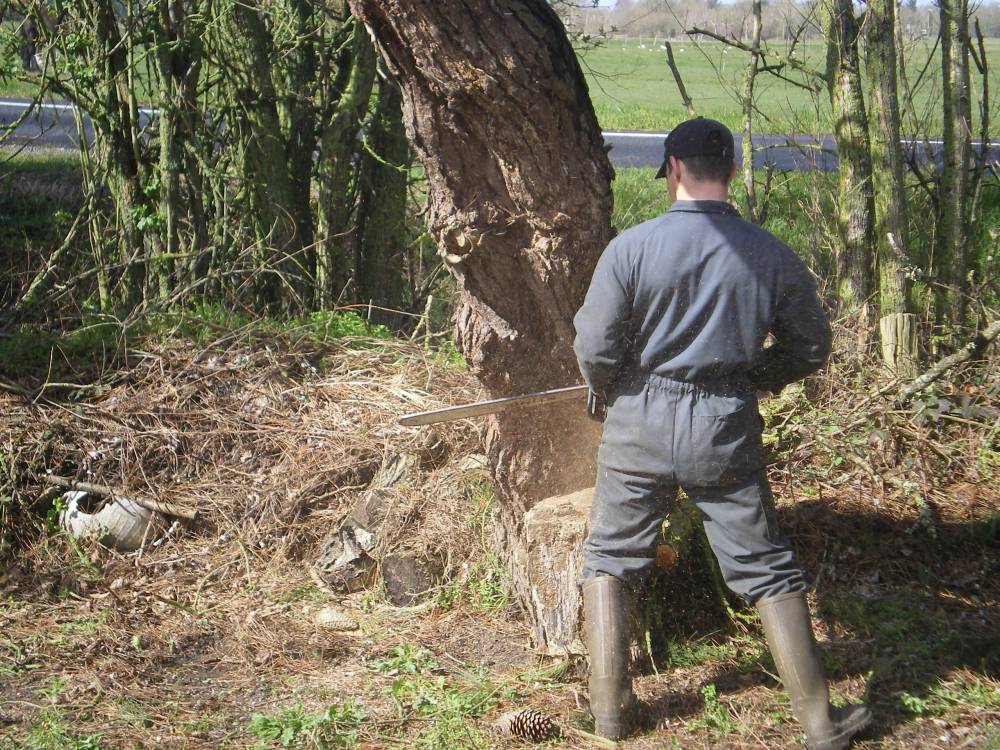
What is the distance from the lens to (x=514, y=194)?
3646 millimetres

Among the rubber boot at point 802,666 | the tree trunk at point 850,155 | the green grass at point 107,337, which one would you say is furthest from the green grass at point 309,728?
the tree trunk at point 850,155

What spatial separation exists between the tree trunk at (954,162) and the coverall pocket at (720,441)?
9.40ft

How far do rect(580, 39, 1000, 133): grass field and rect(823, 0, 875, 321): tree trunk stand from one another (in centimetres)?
51

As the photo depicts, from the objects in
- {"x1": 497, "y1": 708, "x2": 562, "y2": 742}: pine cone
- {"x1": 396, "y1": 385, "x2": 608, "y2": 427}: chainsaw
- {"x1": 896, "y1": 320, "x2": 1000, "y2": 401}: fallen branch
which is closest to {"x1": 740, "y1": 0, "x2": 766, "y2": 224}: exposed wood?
{"x1": 896, "y1": 320, "x2": 1000, "y2": 401}: fallen branch

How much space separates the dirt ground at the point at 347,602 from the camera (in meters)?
3.53

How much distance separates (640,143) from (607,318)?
14.3m

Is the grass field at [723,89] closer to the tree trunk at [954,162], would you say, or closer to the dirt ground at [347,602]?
the tree trunk at [954,162]

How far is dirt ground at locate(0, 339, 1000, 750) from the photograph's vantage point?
3.53 meters

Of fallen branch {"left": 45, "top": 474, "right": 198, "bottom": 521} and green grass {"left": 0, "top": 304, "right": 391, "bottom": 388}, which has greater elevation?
green grass {"left": 0, "top": 304, "right": 391, "bottom": 388}

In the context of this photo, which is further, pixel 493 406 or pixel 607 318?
pixel 493 406

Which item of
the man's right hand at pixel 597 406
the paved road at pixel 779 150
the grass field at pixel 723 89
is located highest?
the grass field at pixel 723 89

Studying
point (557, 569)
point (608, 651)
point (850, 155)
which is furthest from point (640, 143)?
point (608, 651)

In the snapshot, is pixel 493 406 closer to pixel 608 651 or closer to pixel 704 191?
pixel 608 651

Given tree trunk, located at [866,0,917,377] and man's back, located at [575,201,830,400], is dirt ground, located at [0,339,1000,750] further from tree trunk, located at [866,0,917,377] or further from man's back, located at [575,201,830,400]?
man's back, located at [575,201,830,400]
